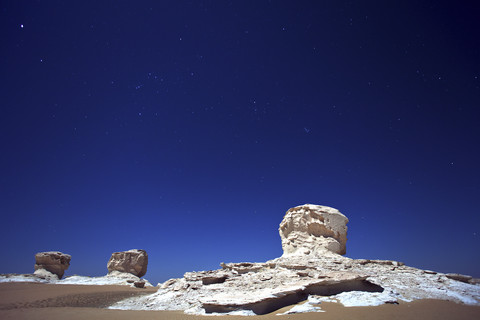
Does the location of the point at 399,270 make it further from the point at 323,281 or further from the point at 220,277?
the point at 220,277

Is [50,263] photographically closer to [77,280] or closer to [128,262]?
[77,280]

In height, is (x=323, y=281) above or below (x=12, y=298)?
above

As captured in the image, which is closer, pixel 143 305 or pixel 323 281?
pixel 323 281

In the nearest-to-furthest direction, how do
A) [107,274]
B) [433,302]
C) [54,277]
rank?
1. [433,302]
2. [54,277]
3. [107,274]

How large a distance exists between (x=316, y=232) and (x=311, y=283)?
1083cm

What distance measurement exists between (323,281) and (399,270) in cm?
753

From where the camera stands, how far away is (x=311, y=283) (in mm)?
10375

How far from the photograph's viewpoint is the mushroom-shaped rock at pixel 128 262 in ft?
107

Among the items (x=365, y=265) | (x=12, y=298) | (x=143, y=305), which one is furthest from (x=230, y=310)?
(x=12, y=298)

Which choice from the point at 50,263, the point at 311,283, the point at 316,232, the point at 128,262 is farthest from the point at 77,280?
the point at 311,283

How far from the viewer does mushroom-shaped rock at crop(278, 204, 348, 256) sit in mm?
19750

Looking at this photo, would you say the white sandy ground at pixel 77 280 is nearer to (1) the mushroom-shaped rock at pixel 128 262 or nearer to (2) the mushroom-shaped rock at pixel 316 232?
(1) the mushroom-shaped rock at pixel 128 262

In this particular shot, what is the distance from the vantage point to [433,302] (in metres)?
8.96

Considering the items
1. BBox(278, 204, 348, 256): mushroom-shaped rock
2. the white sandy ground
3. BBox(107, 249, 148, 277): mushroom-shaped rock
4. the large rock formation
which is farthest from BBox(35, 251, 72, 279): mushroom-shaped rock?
BBox(278, 204, 348, 256): mushroom-shaped rock
